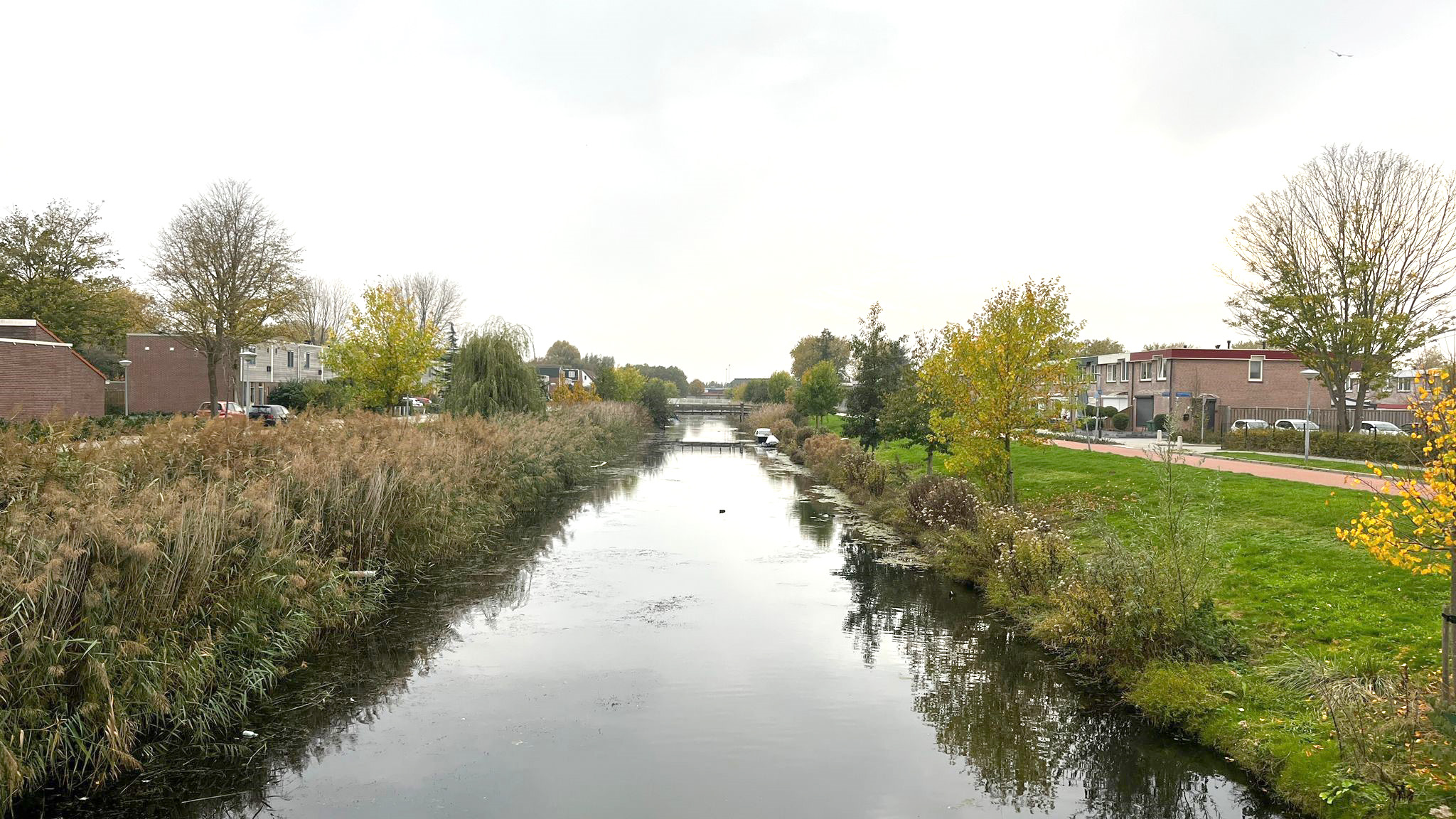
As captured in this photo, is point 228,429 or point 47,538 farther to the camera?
point 228,429

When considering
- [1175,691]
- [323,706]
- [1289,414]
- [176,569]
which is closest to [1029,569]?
[1175,691]

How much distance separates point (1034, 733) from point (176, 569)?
9017mm

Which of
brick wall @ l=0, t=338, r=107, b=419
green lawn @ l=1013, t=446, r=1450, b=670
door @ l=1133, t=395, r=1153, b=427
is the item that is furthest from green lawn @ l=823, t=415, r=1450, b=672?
brick wall @ l=0, t=338, r=107, b=419

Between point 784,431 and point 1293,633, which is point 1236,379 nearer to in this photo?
point 784,431

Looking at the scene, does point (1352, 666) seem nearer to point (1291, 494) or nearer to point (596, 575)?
point (1291, 494)

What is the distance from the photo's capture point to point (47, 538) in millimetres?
7559

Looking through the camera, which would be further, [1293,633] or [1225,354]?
[1225,354]

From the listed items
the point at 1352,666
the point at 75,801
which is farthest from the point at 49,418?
the point at 1352,666

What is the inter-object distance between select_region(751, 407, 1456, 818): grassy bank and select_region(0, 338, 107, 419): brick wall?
35.2m

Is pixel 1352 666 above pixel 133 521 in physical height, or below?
below

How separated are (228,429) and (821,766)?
10834 mm

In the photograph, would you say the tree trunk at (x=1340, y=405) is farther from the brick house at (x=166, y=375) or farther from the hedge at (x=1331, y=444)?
the brick house at (x=166, y=375)

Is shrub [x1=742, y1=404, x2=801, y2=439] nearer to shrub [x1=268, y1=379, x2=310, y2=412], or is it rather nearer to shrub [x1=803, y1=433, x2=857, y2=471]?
shrub [x1=803, y1=433, x2=857, y2=471]

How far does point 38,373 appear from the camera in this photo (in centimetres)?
3450
